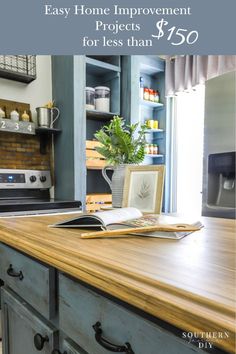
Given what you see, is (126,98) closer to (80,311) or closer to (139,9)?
(139,9)

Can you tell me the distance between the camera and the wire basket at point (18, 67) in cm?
213

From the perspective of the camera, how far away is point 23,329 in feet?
2.49

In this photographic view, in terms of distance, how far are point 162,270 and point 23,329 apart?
57cm

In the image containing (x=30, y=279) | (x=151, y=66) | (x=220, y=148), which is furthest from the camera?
(x=151, y=66)

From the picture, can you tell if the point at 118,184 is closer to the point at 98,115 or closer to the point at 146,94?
the point at 98,115

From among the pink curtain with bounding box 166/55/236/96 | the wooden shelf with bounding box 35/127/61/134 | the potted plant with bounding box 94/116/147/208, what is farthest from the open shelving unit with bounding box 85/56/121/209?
the potted plant with bounding box 94/116/147/208

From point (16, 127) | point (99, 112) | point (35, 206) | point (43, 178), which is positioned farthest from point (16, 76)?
point (35, 206)

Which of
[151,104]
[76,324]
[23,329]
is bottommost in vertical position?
[23,329]

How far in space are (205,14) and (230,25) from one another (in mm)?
128

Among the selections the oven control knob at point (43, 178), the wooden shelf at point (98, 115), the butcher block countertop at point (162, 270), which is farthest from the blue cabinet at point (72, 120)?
the butcher block countertop at point (162, 270)

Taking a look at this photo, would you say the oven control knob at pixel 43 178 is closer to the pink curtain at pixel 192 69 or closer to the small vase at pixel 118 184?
the small vase at pixel 118 184

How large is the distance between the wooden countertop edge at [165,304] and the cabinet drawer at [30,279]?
18cm

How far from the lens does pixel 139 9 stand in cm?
111

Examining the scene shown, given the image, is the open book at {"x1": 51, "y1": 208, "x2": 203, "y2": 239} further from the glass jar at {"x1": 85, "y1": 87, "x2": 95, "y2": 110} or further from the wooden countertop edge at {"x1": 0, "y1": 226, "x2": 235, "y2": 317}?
the glass jar at {"x1": 85, "y1": 87, "x2": 95, "y2": 110}
